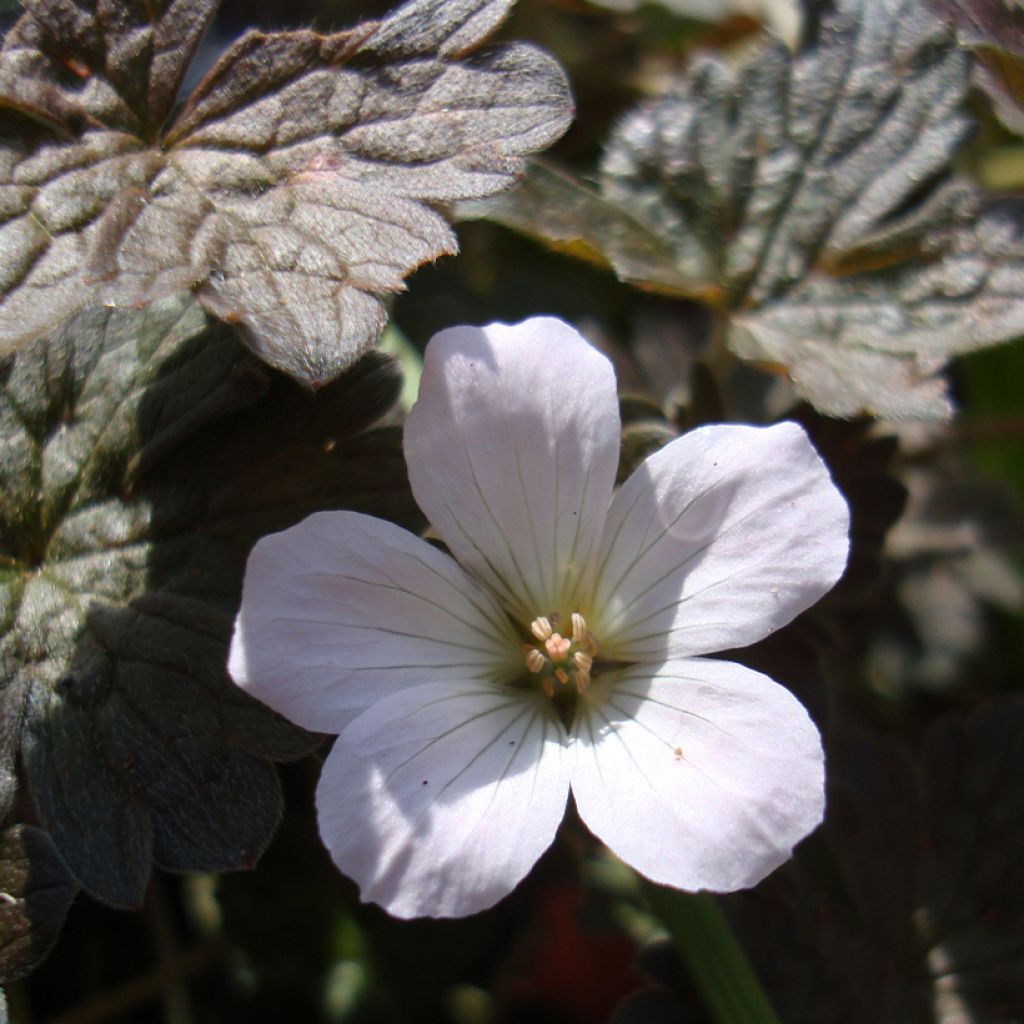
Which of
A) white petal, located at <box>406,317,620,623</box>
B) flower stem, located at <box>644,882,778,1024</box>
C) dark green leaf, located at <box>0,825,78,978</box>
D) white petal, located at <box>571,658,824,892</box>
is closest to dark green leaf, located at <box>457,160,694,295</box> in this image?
white petal, located at <box>406,317,620,623</box>

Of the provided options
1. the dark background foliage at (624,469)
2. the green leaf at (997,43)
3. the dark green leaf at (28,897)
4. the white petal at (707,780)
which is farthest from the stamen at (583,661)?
the green leaf at (997,43)

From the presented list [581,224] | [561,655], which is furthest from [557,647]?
[581,224]

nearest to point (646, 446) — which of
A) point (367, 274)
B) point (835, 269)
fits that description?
point (367, 274)

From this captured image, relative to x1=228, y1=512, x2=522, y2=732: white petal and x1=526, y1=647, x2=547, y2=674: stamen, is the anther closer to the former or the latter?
x1=526, y1=647, x2=547, y2=674: stamen

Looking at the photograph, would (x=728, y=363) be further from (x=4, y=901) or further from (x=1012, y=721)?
(x=4, y=901)

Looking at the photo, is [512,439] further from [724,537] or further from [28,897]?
[28,897]
